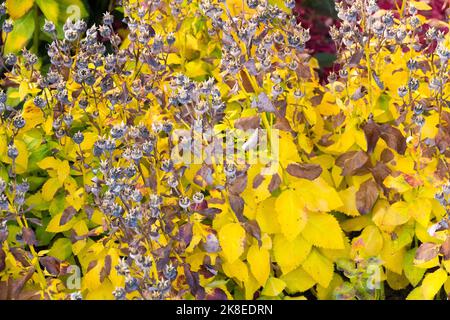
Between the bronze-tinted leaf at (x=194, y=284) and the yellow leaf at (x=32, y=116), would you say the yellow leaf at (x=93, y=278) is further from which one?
the yellow leaf at (x=32, y=116)

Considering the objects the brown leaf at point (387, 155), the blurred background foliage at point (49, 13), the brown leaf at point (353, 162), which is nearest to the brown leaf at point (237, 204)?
the brown leaf at point (353, 162)

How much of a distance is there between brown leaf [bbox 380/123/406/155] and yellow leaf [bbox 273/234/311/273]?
372 millimetres

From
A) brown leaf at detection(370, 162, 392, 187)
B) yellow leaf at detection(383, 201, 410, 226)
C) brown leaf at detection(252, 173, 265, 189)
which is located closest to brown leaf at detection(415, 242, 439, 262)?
yellow leaf at detection(383, 201, 410, 226)

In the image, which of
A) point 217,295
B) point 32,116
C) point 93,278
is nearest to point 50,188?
point 32,116

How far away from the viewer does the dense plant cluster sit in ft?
6.92

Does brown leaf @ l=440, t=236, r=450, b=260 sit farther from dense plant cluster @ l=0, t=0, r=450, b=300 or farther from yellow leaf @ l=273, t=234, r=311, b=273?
yellow leaf @ l=273, t=234, r=311, b=273

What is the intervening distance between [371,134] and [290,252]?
1.34 feet

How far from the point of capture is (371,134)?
2.28 m

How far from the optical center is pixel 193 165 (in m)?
2.33

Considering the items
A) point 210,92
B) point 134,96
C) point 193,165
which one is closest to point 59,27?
point 134,96

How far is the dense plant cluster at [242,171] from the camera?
2109 mm

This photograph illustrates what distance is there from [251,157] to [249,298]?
1.29 ft

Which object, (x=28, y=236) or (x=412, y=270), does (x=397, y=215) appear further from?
(x=28, y=236)

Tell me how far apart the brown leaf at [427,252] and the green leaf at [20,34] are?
1.63m
